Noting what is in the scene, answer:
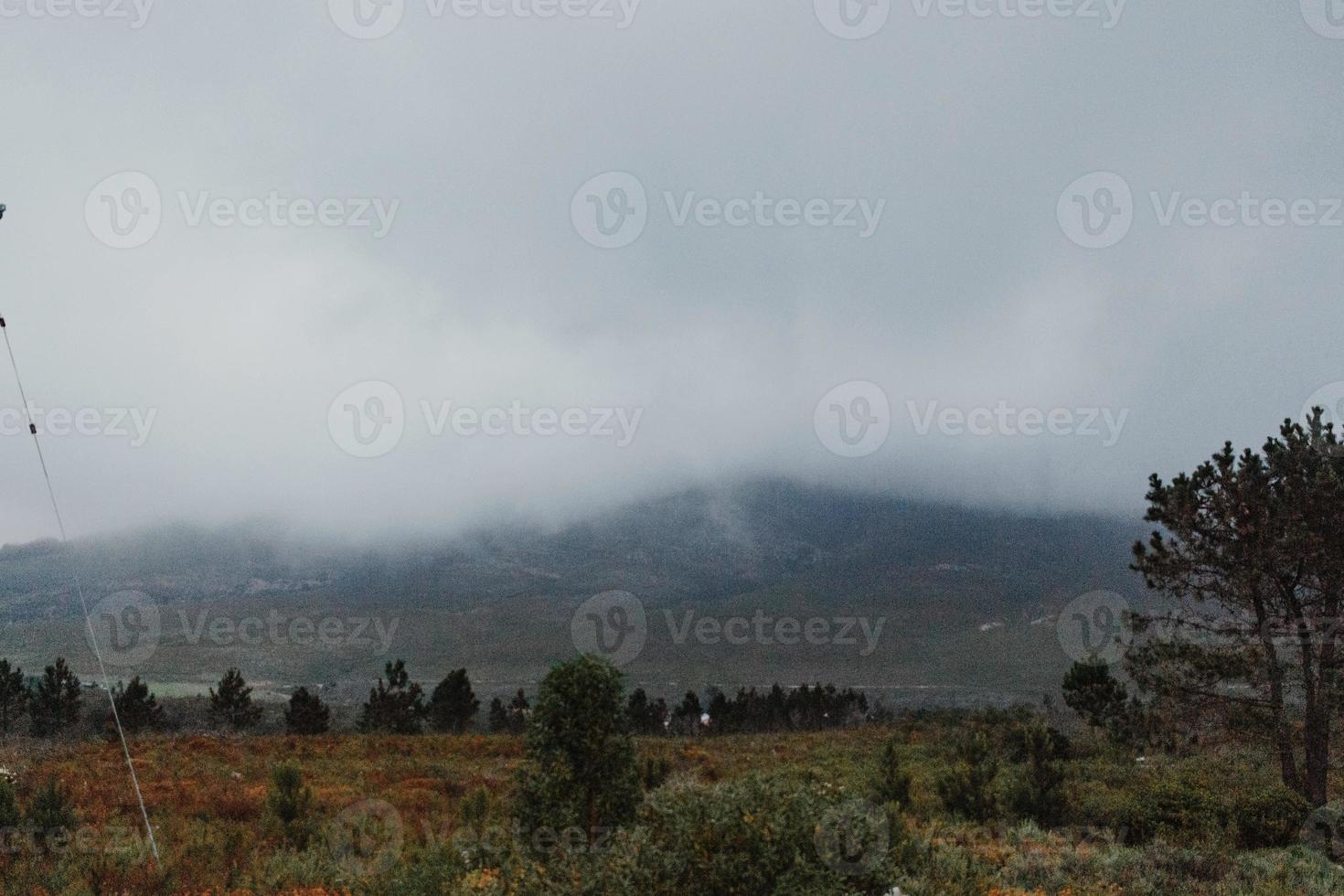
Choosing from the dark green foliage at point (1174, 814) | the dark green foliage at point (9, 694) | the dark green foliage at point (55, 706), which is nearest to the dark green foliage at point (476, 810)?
the dark green foliage at point (1174, 814)

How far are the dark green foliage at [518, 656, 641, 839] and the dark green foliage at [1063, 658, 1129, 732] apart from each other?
1381 cm

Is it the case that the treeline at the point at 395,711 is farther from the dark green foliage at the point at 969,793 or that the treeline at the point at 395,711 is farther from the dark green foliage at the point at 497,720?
the dark green foliage at the point at 969,793

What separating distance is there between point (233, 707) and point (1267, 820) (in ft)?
201

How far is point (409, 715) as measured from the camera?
52.1m

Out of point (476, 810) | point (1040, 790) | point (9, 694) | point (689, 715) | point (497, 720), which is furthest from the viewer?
point (689, 715)

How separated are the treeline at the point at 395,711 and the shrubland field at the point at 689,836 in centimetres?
3041


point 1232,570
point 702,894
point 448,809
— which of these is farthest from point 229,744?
point 1232,570

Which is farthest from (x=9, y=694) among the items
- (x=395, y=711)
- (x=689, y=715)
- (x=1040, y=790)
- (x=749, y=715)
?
(x=1040, y=790)

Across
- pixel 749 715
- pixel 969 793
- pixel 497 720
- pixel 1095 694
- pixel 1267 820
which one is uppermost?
pixel 969 793

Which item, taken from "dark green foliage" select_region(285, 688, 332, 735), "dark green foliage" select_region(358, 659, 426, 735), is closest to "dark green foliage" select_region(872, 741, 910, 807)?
"dark green foliage" select_region(358, 659, 426, 735)

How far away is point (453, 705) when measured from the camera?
55938 millimetres

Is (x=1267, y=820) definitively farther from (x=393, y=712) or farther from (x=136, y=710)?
(x=136, y=710)

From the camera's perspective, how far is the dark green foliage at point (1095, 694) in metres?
19.8

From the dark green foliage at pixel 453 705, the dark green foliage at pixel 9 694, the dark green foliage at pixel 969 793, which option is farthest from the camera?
the dark green foliage at pixel 9 694
